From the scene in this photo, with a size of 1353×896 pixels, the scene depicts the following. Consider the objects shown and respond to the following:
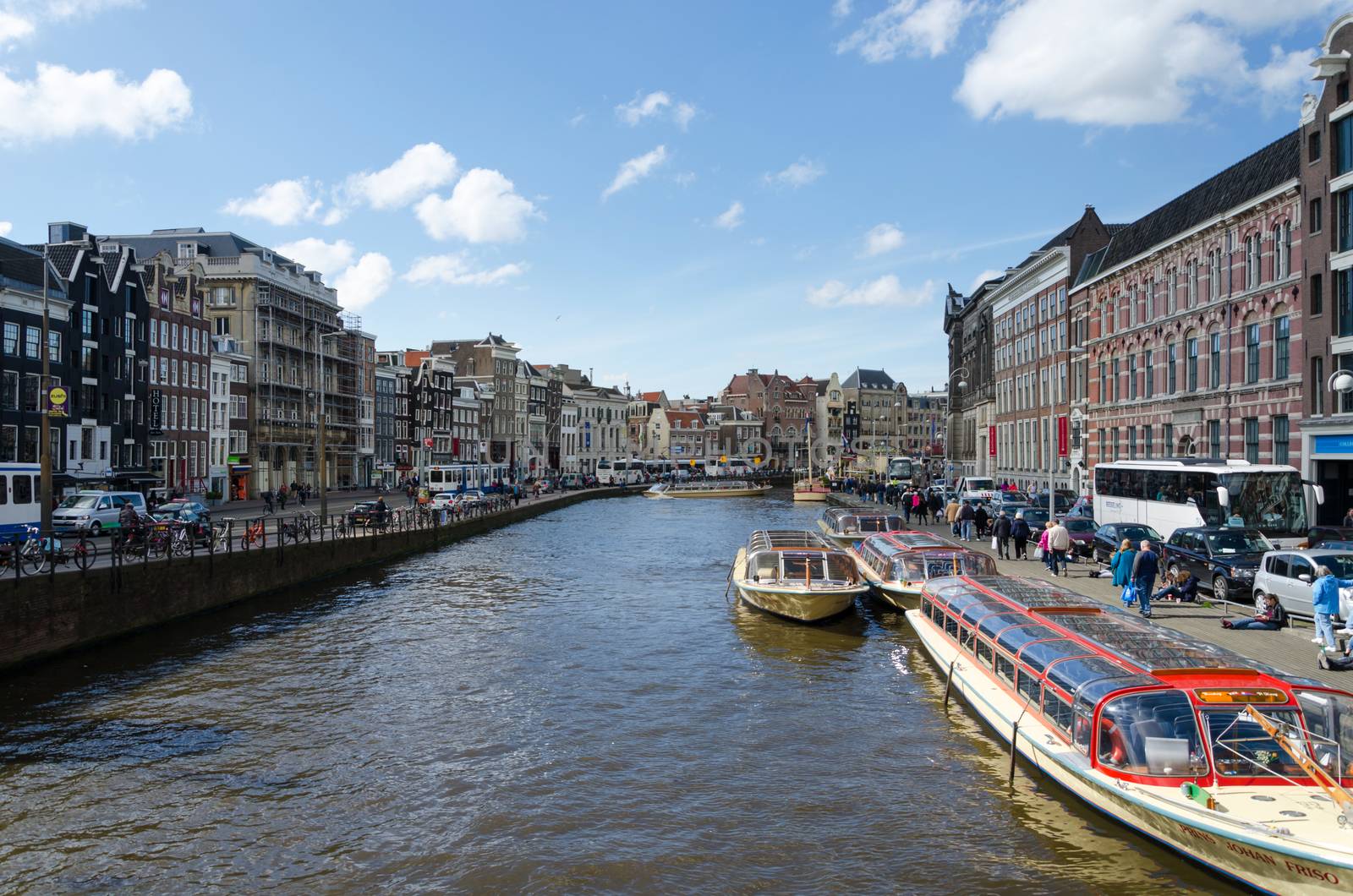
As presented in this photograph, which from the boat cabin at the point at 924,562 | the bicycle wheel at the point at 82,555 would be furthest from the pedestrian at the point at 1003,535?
the bicycle wheel at the point at 82,555

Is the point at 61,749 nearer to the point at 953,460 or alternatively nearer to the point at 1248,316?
the point at 1248,316

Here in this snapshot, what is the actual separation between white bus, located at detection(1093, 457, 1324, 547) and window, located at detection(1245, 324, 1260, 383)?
760 cm

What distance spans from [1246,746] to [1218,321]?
136ft

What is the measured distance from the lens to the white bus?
1252 inches

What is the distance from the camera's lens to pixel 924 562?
29.3 meters

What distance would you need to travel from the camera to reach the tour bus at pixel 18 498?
121 ft

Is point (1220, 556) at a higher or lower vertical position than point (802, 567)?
higher

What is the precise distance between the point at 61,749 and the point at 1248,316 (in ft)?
151

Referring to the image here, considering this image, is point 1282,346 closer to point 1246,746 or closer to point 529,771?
point 1246,746

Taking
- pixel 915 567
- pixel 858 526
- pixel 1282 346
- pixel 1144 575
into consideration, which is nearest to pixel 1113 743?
pixel 1144 575

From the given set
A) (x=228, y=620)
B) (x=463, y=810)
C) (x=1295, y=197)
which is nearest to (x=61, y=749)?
(x=463, y=810)

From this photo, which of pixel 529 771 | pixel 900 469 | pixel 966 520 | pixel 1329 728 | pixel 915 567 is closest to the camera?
pixel 1329 728

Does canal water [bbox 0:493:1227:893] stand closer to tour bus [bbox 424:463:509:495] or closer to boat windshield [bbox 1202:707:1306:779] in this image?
boat windshield [bbox 1202:707:1306:779]

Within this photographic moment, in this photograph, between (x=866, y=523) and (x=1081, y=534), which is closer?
(x=1081, y=534)
